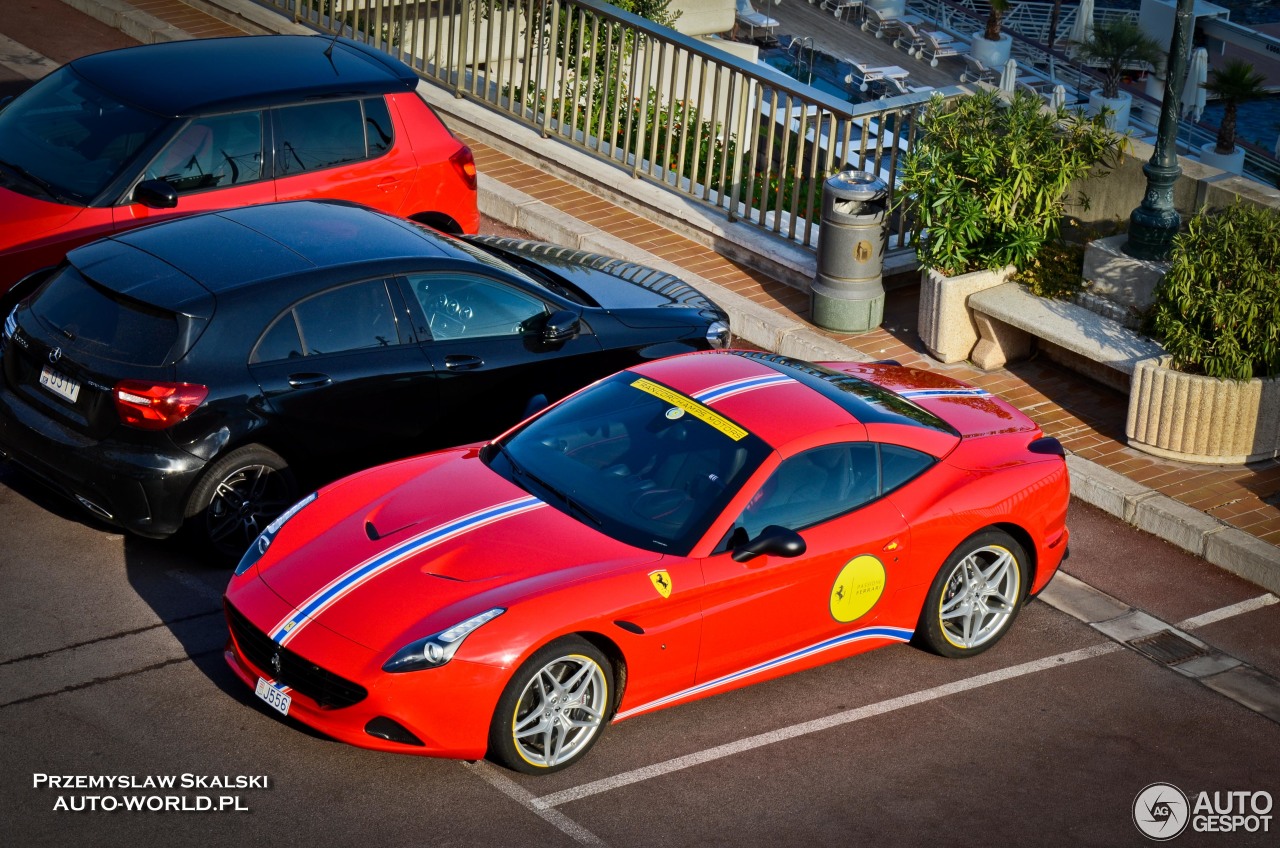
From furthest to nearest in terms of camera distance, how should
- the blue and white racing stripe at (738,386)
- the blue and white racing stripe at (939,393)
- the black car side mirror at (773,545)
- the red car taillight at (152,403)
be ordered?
1. the blue and white racing stripe at (939,393)
2. the red car taillight at (152,403)
3. the blue and white racing stripe at (738,386)
4. the black car side mirror at (773,545)

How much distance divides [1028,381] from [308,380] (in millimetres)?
5487

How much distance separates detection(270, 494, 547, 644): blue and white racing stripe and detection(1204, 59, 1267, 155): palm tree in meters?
50.2

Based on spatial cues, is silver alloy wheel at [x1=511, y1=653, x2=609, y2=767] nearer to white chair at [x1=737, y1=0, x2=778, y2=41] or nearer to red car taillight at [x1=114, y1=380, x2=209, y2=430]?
red car taillight at [x1=114, y1=380, x2=209, y2=430]

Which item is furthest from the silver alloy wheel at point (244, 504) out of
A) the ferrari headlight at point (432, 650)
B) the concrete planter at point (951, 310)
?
the concrete planter at point (951, 310)

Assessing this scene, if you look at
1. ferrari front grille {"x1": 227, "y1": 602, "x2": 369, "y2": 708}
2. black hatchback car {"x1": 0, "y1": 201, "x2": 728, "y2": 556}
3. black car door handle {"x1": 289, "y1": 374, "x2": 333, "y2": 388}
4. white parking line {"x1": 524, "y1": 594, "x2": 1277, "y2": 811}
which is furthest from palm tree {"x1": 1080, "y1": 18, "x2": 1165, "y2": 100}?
ferrari front grille {"x1": 227, "y1": 602, "x2": 369, "y2": 708}

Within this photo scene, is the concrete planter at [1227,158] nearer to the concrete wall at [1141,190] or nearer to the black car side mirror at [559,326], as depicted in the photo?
the concrete wall at [1141,190]

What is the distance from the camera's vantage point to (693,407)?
7.38 metres

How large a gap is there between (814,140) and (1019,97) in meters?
1.64

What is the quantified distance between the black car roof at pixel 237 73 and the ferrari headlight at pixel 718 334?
3.07m

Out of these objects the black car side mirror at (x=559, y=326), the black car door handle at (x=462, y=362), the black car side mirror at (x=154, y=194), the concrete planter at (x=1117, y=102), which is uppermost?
the black car side mirror at (x=154, y=194)

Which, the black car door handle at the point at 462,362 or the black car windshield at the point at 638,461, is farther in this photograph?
the black car door handle at the point at 462,362

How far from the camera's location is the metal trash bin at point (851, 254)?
11.2 m

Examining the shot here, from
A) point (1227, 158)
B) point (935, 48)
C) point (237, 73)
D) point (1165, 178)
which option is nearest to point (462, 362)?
point (237, 73)

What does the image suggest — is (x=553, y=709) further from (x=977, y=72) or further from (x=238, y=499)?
(x=977, y=72)
